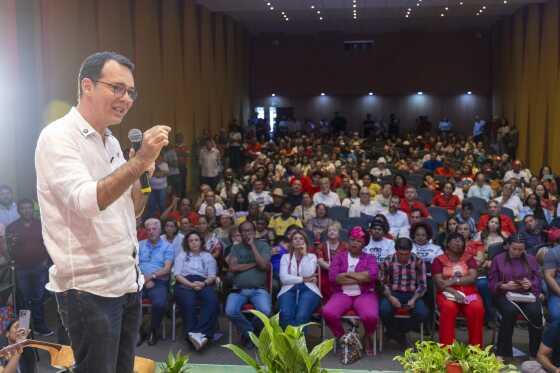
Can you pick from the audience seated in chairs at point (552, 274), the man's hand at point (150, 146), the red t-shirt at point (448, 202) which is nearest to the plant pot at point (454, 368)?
the man's hand at point (150, 146)

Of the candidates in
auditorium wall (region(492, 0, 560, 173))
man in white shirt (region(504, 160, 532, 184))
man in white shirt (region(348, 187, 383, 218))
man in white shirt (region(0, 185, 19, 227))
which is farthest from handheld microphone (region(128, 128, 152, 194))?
auditorium wall (region(492, 0, 560, 173))

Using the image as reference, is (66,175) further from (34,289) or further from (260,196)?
(260,196)

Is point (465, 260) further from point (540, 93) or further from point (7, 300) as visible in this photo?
point (540, 93)

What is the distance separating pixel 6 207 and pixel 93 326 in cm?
633

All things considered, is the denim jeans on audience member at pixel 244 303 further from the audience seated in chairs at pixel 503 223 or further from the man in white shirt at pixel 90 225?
the man in white shirt at pixel 90 225

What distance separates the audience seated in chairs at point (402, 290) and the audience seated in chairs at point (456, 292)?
156 mm

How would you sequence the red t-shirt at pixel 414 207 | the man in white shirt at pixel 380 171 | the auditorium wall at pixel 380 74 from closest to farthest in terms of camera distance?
1. the red t-shirt at pixel 414 207
2. the man in white shirt at pixel 380 171
3. the auditorium wall at pixel 380 74

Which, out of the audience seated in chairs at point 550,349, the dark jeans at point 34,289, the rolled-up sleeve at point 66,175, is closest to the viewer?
the rolled-up sleeve at point 66,175

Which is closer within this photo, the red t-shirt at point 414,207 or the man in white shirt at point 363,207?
Answer: the red t-shirt at point 414,207

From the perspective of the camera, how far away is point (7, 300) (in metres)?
5.62

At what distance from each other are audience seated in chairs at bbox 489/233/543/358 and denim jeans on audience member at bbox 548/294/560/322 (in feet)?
0.54

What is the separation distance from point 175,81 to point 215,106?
13.2ft

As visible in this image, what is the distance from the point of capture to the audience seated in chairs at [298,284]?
20.3ft

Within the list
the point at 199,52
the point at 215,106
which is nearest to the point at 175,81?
the point at 199,52
